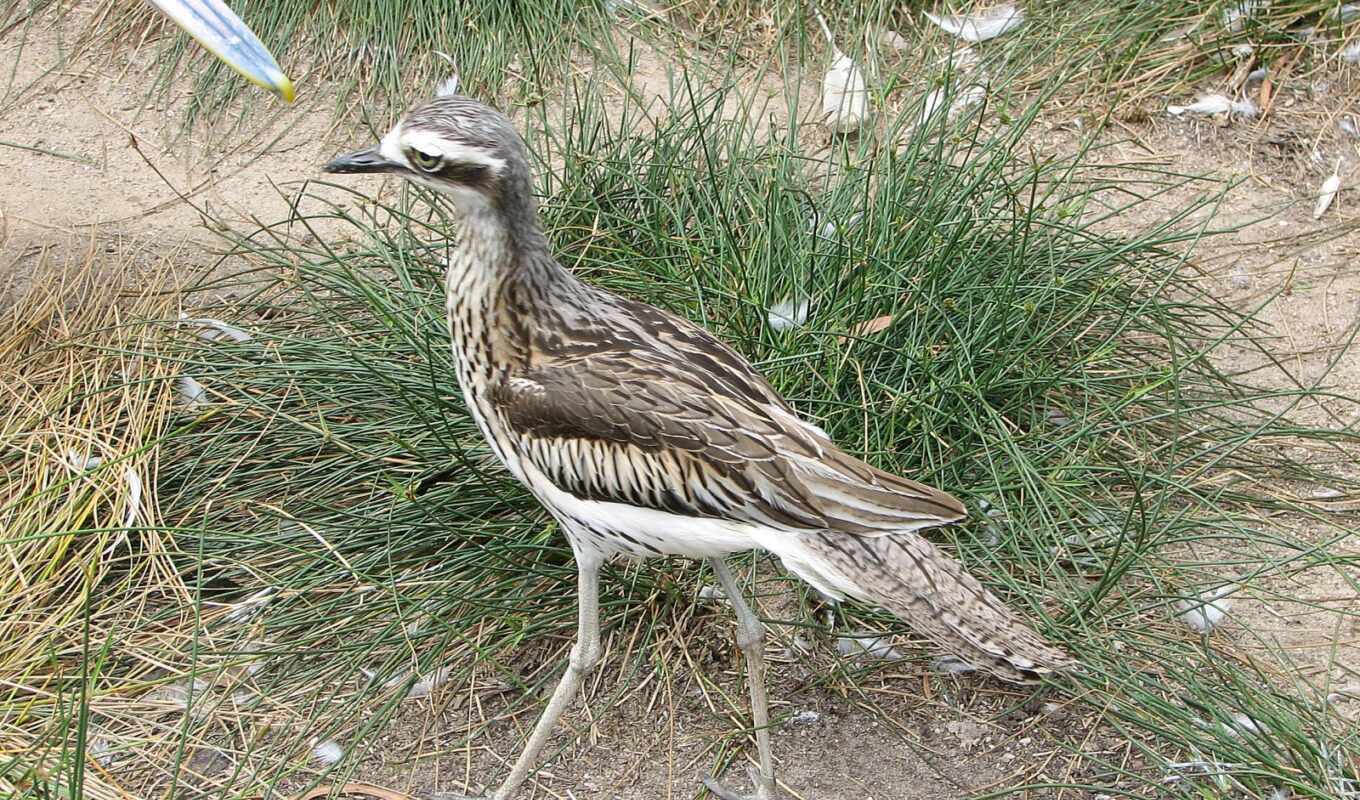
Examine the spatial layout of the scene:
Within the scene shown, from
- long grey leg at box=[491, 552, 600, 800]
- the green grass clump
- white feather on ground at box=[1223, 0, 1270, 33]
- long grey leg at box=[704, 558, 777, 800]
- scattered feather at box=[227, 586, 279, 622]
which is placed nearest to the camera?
long grey leg at box=[491, 552, 600, 800]

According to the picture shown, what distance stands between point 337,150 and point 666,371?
2.88 metres

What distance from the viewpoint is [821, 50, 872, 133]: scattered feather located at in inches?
201

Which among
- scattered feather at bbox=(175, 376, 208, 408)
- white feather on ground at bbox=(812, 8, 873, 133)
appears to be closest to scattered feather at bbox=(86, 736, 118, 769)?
scattered feather at bbox=(175, 376, 208, 408)

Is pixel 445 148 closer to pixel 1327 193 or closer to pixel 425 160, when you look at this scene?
pixel 425 160

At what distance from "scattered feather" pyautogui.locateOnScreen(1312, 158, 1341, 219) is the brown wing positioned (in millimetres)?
3101

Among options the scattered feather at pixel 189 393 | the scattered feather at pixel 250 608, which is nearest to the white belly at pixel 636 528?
the scattered feather at pixel 250 608

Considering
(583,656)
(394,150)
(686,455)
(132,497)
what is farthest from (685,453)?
(132,497)

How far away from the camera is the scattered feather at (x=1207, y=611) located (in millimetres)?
3693

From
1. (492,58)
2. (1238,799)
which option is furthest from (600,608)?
(492,58)

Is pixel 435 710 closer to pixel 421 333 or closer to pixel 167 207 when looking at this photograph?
pixel 421 333

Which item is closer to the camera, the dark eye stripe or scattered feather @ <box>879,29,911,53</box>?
the dark eye stripe

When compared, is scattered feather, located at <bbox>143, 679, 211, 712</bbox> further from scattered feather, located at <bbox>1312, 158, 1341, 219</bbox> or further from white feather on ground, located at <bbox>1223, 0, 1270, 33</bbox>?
white feather on ground, located at <bbox>1223, 0, 1270, 33</bbox>

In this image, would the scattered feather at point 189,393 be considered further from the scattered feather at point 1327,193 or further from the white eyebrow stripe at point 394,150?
the scattered feather at point 1327,193

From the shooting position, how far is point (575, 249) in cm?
455
